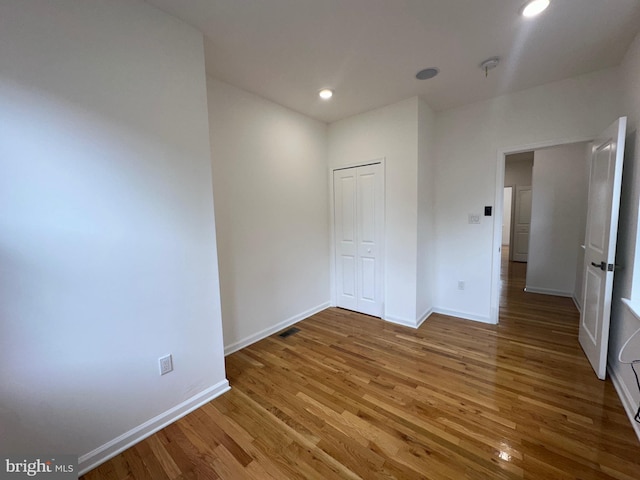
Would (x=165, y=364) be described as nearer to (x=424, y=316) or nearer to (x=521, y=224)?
(x=424, y=316)

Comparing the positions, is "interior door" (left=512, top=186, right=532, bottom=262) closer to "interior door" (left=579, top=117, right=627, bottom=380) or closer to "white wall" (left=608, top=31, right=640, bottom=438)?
"interior door" (left=579, top=117, right=627, bottom=380)

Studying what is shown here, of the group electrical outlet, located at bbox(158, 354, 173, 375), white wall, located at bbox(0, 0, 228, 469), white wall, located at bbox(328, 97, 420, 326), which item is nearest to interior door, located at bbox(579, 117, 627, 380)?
white wall, located at bbox(328, 97, 420, 326)

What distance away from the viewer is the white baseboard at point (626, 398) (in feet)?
5.23

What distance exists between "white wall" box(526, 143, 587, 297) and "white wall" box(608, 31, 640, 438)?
2.30 metres

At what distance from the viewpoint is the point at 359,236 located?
11.4 ft

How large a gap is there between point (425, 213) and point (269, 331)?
234 cm

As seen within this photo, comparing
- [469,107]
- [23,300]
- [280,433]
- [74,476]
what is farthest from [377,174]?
[74,476]

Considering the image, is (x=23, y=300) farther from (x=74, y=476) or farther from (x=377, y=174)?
(x=377, y=174)

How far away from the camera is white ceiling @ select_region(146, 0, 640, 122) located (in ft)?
5.30

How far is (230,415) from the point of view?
1.80 m

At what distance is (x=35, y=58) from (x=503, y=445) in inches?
125

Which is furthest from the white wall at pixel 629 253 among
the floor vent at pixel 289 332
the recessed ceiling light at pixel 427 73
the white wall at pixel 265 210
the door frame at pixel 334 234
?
the white wall at pixel 265 210

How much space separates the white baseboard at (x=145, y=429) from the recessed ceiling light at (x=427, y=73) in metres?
3.15

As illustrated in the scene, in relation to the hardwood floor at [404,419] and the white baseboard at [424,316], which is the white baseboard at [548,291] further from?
the white baseboard at [424,316]
